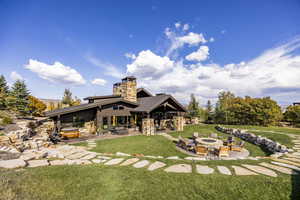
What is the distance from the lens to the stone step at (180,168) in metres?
4.17

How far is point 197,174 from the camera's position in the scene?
3.93 meters

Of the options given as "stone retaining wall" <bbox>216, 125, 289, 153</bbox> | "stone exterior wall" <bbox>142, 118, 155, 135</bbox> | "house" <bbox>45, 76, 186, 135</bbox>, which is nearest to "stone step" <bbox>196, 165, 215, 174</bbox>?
"stone retaining wall" <bbox>216, 125, 289, 153</bbox>

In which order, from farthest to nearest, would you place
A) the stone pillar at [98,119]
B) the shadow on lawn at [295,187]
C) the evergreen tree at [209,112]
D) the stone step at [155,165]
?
the evergreen tree at [209,112] < the stone pillar at [98,119] < the stone step at [155,165] < the shadow on lawn at [295,187]

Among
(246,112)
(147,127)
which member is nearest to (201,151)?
(147,127)

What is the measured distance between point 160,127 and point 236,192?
40.2 feet

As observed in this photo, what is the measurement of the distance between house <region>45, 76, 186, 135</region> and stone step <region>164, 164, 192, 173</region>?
7.72m

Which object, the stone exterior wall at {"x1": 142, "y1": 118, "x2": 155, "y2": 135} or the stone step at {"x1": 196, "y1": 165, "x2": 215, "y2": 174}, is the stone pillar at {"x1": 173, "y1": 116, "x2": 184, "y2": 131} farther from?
the stone step at {"x1": 196, "y1": 165, "x2": 215, "y2": 174}

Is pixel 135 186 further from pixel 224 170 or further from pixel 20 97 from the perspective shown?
pixel 20 97

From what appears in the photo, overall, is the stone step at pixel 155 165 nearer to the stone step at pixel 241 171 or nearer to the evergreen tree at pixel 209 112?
the stone step at pixel 241 171

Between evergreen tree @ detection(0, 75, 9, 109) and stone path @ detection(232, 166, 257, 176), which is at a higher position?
evergreen tree @ detection(0, 75, 9, 109)

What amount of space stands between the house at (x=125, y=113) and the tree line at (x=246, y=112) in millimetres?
8126

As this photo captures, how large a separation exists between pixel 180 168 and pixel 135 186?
5.84 feet


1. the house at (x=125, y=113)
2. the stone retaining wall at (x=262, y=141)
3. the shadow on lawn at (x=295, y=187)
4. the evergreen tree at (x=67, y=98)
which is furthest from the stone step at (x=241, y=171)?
the evergreen tree at (x=67, y=98)

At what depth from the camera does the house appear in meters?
11.5
